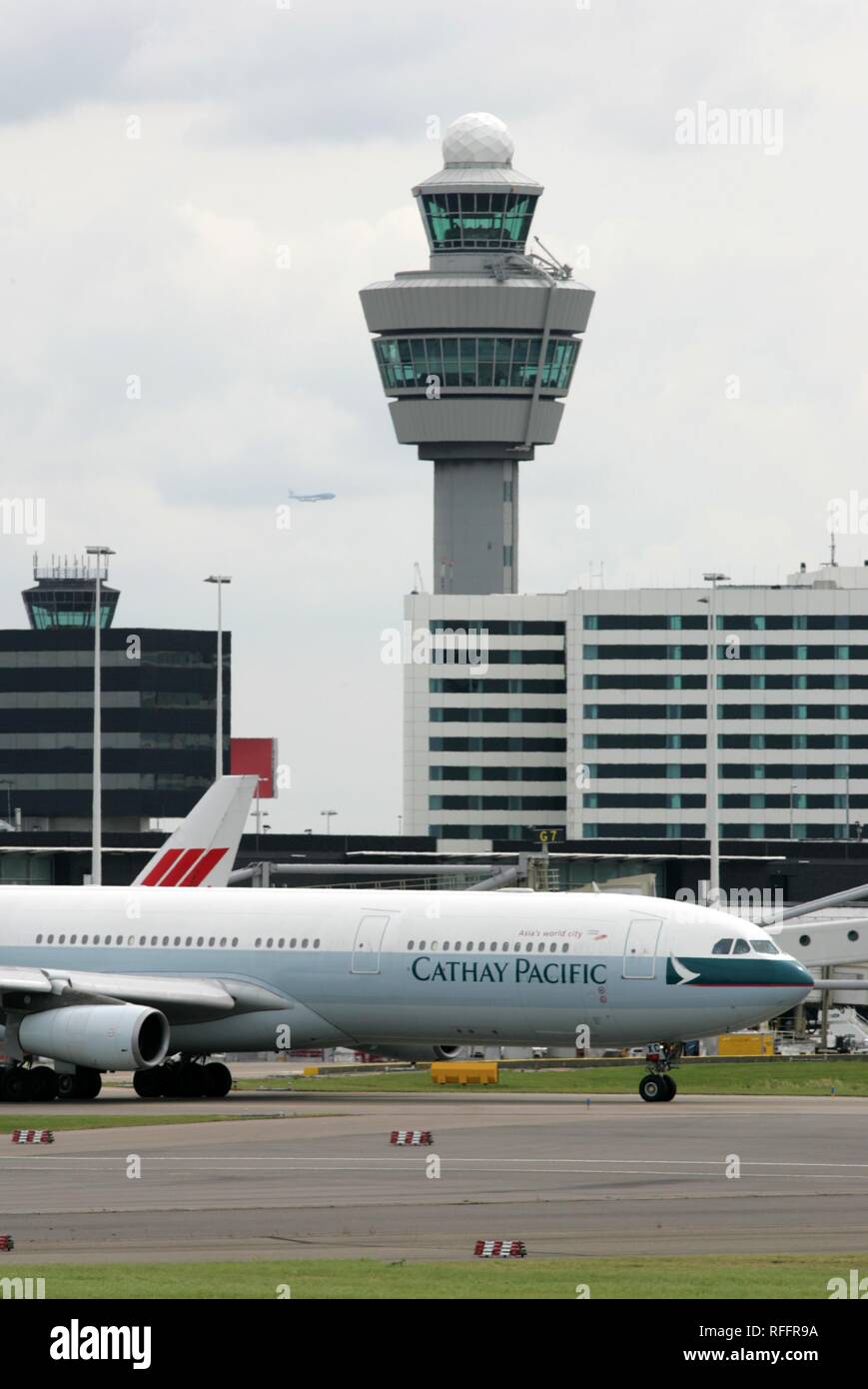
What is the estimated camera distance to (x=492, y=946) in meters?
53.0

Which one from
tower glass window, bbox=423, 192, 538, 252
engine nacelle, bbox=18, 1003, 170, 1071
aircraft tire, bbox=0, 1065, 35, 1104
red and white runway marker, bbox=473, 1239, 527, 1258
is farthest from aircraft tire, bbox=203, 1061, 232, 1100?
tower glass window, bbox=423, 192, 538, 252

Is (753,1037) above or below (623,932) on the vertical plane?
below

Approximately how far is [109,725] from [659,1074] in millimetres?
144242

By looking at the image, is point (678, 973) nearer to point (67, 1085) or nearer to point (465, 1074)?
point (465, 1074)

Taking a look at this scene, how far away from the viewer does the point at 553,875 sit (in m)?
131

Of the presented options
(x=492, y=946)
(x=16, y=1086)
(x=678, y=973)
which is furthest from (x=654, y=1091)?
(x=16, y=1086)

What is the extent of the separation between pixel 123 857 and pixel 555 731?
57.5 m

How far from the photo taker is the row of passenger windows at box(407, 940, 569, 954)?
52.5m

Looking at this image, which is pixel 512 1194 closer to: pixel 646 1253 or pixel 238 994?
pixel 646 1253

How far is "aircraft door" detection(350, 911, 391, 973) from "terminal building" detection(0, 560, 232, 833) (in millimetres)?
138724

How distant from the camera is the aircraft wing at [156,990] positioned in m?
54.0

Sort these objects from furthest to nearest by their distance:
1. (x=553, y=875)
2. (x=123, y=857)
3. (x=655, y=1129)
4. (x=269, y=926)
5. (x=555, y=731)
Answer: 1. (x=555, y=731)
2. (x=123, y=857)
3. (x=553, y=875)
4. (x=269, y=926)
5. (x=655, y=1129)

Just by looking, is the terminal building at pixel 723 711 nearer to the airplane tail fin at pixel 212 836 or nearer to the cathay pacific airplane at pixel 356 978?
the airplane tail fin at pixel 212 836
